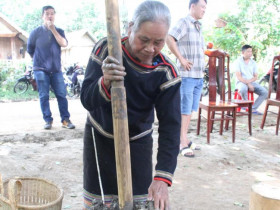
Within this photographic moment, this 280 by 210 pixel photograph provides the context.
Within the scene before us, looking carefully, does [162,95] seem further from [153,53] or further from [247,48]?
[247,48]

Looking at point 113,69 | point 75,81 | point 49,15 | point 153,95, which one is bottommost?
point 75,81

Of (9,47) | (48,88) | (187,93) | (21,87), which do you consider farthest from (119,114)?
(9,47)

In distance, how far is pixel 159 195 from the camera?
153 centimetres

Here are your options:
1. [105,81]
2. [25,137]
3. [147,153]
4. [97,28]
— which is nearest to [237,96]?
[25,137]

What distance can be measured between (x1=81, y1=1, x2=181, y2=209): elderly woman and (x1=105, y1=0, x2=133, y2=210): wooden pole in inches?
2.0

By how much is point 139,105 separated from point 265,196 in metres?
0.75

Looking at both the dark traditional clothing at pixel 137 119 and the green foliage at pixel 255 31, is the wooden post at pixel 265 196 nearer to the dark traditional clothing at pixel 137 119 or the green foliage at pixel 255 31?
the dark traditional clothing at pixel 137 119

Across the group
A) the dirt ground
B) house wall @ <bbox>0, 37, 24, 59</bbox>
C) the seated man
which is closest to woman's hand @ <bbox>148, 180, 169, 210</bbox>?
the dirt ground

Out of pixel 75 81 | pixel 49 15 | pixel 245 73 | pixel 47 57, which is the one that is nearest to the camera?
pixel 49 15

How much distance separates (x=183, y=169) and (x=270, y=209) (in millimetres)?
2453

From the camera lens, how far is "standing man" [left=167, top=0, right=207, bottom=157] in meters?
4.10

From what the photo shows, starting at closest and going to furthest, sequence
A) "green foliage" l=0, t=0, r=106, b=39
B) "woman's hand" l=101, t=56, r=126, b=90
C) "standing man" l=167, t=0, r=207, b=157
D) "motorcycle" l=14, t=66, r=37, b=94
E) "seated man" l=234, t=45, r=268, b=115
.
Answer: "woman's hand" l=101, t=56, r=126, b=90
"standing man" l=167, t=0, r=207, b=157
"seated man" l=234, t=45, r=268, b=115
"motorcycle" l=14, t=66, r=37, b=94
"green foliage" l=0, t=0, r=106, b=39

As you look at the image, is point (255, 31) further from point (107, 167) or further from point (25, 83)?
point (107, 167)

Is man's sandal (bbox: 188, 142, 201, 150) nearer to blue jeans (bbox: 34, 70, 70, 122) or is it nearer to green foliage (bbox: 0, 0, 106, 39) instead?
blue jeans (bbox: 34, 70, 70, 122)
